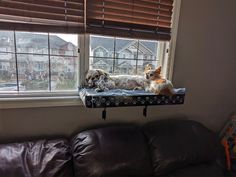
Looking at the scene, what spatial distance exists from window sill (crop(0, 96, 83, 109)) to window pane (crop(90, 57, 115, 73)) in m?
0.32

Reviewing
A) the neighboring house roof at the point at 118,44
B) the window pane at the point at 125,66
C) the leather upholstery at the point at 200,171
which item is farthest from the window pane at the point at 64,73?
the leather upholstery at the point at 200,171

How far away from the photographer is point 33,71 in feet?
4.46

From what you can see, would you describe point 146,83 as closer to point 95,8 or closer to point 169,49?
point 169,49

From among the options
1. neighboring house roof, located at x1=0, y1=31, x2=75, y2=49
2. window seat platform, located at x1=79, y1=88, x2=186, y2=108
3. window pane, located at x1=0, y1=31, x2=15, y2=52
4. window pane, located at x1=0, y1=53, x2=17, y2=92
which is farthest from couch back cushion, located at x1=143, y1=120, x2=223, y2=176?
window pane, located at x1=0, y1=31, x2=15, y2=52

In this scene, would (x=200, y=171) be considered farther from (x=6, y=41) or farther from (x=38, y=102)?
(x=6, y=41)

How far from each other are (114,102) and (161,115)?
72 centimetres

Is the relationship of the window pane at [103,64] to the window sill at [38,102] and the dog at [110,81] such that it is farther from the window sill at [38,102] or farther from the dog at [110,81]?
the window sill at [38,102]

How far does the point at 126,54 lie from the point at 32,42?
0.79 meters

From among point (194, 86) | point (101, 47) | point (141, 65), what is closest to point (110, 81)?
point (101, 47)

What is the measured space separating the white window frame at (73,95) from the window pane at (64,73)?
5 cm

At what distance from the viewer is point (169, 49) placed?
1.63 meters

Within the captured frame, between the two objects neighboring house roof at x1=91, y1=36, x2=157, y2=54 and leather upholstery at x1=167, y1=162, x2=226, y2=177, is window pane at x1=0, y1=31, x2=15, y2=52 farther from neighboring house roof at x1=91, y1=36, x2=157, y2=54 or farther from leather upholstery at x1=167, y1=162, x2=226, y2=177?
leather upholstery at x1=167, y1=162, x2=226, y2=177

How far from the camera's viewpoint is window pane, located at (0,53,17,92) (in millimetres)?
1271

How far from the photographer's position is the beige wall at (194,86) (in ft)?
4.47
